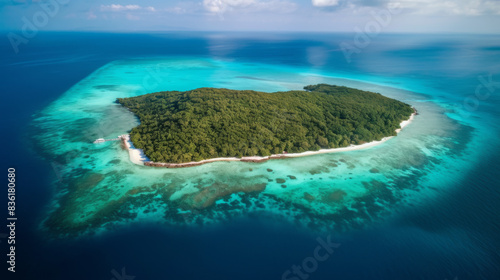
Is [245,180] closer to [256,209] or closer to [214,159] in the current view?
[256,209]

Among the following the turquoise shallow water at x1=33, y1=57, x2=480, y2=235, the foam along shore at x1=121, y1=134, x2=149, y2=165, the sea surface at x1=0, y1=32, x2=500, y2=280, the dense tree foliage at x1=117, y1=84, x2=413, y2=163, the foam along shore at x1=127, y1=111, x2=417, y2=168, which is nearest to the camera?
the sea surface at x1=0, y1=32, x2=500, y2=280

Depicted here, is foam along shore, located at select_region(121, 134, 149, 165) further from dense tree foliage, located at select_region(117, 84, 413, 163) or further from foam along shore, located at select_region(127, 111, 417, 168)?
dense tree foliage, located at select_region(117, 84, 413, 163)

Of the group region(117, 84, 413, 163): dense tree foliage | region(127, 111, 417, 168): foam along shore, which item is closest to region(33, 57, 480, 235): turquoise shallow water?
region(127, 111, 417, 168): foam along shore

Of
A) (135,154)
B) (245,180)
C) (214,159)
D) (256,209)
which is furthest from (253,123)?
(135,154)

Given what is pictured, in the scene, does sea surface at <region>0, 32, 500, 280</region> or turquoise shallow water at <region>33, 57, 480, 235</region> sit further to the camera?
turquoise shallow water at <region>33, 57, 480, 235</region>

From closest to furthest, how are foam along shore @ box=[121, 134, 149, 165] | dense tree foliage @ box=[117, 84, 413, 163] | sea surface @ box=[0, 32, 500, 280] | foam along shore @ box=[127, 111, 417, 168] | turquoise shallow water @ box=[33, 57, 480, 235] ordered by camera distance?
sea surface @ box=[0, 32, 500, 280]
turquoise shallow water @ box=[33, 57, 480, 235]
foam along shore @ box=[127, 111, 417, 168]
foam along shore @ box=[121, 134, 149, 165]
dense tree foliage @ box=[117, 84, 413, 163]

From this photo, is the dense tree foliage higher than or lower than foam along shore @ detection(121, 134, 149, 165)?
higher

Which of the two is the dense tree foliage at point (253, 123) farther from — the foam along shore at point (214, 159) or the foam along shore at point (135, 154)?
Answer: the foam along shore at point (135, 154)
